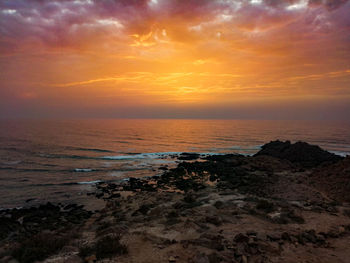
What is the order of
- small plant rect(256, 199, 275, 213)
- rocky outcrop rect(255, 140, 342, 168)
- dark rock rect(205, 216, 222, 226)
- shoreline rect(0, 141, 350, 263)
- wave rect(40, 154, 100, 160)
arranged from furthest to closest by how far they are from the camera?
1. wave rect(40, 154, 100, 160)
2. rocky outcrop rect(255, 140, 342, 168)
3. small plant rect(256, 199, 275, 213)
4. dark rock rect(205, 216, 222, 226)
5. shoreline rect(0, 141, 350, 263)

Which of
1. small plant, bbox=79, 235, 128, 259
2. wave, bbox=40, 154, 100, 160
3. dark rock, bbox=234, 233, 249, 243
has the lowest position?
wave, bbox=40, 154, 100, 160

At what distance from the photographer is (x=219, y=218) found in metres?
12.3

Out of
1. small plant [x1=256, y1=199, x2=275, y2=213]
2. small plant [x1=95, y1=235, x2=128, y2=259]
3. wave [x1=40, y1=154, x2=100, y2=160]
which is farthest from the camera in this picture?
wave [x1=40, y1=154, x2=100, y2=160]

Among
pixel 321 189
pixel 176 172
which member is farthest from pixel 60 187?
pixel 321 189

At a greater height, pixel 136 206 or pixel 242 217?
pixel 242 217

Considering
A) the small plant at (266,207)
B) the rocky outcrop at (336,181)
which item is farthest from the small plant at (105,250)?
the rocky outcrop at (336,181)

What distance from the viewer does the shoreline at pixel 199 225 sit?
28.0 feet

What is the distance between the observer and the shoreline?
8547 millimetres

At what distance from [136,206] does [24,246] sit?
878cm

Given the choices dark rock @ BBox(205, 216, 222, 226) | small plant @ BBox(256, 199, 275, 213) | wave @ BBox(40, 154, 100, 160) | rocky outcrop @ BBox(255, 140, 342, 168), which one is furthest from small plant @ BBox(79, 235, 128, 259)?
wave @ BBox(40, 154, 100, 160)

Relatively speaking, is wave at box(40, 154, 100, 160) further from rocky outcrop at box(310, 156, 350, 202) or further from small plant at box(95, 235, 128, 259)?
rocky outcrop at box(310, 156, 350, 202)

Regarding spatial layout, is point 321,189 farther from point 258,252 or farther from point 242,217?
point 258,252

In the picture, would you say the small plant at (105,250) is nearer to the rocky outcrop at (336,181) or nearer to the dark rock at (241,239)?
the dark rock at (241,239)

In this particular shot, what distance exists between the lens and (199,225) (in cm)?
1157
